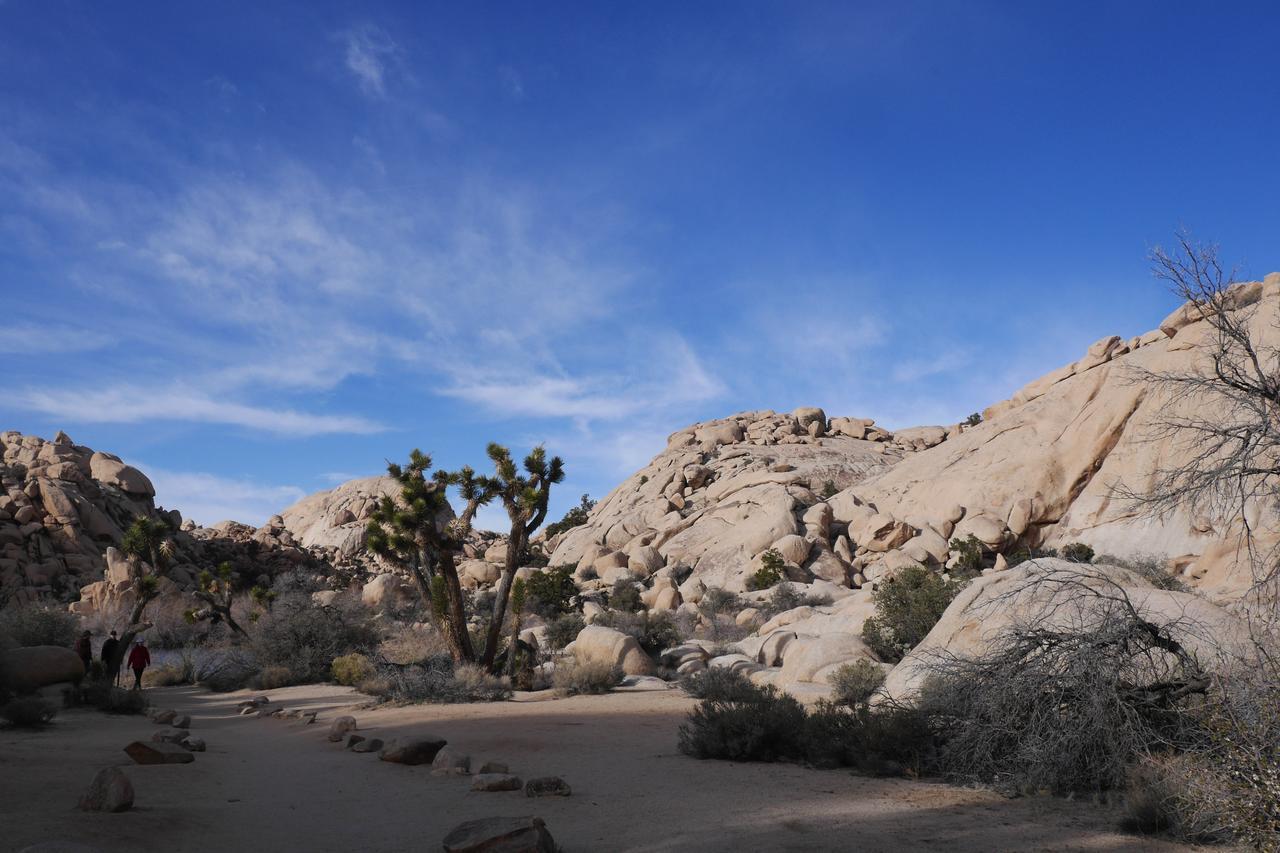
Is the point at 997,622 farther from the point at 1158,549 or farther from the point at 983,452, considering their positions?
the point at 983,452

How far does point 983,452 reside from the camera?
135 feet

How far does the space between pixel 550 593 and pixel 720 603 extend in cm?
877

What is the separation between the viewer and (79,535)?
51.7 metres

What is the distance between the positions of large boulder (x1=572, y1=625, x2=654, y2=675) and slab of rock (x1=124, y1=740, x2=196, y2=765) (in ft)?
42.5

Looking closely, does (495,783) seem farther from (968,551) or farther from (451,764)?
(968,551)

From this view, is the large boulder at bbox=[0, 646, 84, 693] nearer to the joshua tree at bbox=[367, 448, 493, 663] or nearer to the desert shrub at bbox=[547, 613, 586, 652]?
the joshua tree at bbox=[367, 448, 493, 663]

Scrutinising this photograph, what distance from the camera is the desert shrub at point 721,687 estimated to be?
12.5 m

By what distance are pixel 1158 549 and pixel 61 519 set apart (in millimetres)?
60914

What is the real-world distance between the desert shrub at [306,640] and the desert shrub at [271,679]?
0.94ft

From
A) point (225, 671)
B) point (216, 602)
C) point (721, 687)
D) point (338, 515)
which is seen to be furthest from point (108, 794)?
point (338, 515)

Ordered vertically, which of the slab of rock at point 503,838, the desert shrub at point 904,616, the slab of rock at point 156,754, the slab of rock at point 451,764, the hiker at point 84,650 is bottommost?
the slab of rock at point 451,764

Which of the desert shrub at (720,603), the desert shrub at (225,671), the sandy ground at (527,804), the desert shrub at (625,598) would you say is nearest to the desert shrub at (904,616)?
the sandy ground at (527,804)

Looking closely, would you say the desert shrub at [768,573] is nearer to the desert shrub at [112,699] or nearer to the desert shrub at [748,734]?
the desert shrub at [112,699]

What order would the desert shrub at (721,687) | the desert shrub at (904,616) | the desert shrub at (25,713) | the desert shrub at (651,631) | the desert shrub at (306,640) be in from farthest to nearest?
the desert shrub at (651,631) < the desert shrub at (306,640) < the desert shrub at (904,616) < the desert shrub at (25,713) < the desert shrub at (721,687)
